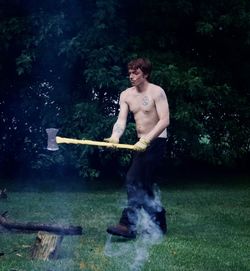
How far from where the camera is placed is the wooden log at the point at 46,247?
602 centimetres

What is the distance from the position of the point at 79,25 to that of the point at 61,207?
13.2 feet

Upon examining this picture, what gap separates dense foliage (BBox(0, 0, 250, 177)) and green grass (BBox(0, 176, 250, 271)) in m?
1.13

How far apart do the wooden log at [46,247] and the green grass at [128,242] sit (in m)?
0.10

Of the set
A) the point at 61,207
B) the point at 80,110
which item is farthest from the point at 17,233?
the point at 80,110

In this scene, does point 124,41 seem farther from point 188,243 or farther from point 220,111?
point 188,243

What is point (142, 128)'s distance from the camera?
708 cm

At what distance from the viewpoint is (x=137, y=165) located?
7094 mm

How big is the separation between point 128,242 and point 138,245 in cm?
17

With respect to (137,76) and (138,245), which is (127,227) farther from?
(137,76)

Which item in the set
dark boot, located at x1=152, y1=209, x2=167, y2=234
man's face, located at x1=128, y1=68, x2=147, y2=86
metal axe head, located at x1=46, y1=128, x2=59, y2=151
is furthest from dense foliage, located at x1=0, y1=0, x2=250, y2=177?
metal axe head, located at x1=46, y1=128, x2=59, y2=151

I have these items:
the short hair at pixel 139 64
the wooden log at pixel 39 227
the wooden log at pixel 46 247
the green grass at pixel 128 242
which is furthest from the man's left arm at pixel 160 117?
the wooden log at pixel 46 247

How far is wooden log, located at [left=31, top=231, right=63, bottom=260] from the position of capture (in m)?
6.02

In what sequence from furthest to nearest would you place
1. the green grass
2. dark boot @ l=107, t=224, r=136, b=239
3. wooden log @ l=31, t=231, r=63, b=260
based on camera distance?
1. dark boot @ l=107, t=224, r=136, b=239
2. wooden log @ l=31, t=231, r=63, b=260
3. the green grass

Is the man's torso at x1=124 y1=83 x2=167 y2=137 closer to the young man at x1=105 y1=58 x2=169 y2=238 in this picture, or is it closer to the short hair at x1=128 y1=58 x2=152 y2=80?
the young man at x1=105 y1=58 x2=169 y2=238
